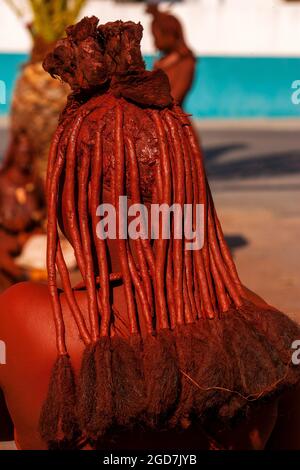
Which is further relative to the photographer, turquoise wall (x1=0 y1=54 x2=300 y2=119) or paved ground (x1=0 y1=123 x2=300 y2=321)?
turquoise wall (x1=0 y1=54 x2=300 y2=119)

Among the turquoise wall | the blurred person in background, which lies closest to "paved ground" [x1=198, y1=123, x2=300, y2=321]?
the blurred person in background

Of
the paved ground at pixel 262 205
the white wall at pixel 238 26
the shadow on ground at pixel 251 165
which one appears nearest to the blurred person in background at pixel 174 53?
the paved ground at pixel 262 205

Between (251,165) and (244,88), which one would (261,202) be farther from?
(244,88)

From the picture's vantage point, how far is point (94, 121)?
185 centimetres

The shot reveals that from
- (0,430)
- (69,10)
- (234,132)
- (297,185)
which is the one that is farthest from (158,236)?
(234,132)

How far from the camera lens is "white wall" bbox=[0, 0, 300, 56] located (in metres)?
27.1

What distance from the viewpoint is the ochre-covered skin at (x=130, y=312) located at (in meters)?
1.73

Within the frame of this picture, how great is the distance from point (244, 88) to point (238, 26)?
2212mm

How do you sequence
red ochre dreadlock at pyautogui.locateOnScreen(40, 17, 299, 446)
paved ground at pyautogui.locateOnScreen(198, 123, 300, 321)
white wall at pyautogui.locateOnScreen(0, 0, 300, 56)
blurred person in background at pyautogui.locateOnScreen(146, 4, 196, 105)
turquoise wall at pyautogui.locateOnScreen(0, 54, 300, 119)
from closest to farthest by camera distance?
red ochre dreadlock at pyautogui.locateOnScreen(40, 17, 299, 446), blurred person in background at pyautogui.locateOnScreen(146, 4, 196, 105), paved ground at pyautogui.locateOnScreen(198, 123, 300, 321), turquoise wall at pyautogui.locateOnScreen(0, 54, 300, 119), white wall at pyautogui.locateOnScreen(0, 0, 300, 56)

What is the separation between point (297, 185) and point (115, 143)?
41.7ft

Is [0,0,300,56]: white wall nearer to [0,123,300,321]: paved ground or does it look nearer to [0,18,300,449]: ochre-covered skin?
[0,123,300,321]: paved ground

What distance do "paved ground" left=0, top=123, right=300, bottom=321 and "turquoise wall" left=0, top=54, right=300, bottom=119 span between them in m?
3.64

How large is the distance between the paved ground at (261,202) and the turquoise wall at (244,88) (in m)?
3.64

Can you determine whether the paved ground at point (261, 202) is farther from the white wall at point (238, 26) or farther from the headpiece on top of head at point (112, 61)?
the white wall at point (238, 26)
